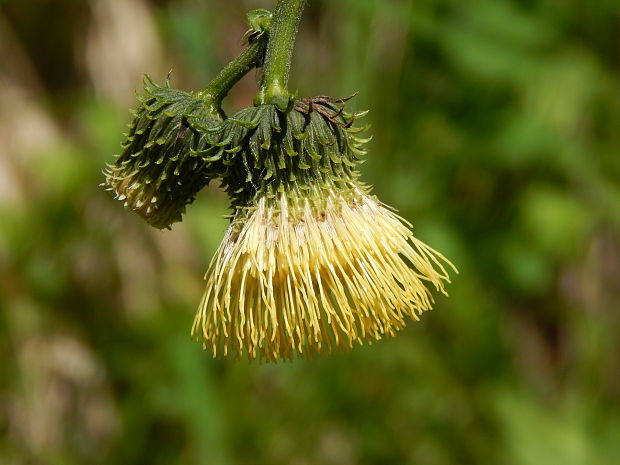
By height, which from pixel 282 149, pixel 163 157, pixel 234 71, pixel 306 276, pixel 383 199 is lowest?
pixel 306 276

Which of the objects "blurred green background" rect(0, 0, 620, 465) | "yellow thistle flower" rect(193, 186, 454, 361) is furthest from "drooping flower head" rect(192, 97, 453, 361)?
"blurred green background" rect(0, 0, 620, 465)

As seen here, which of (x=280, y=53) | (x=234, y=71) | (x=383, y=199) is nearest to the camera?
(x=280, y=53)

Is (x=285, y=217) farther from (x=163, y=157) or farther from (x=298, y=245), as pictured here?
A: (x=163, y=157)

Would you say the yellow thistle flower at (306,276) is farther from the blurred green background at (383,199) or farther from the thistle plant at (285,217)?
the blurred green background at (383,199)

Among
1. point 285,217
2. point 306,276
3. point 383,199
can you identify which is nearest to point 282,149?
point 285,217

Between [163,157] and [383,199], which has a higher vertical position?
[383,199]

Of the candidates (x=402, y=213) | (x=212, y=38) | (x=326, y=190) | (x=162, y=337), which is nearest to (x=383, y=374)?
(x=402, y=213)
